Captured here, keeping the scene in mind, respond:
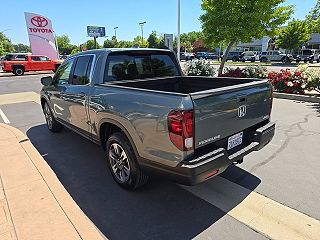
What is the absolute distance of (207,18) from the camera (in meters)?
13.0

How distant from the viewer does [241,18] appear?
11984 millimetres

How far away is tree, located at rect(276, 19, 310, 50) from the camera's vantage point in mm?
33562

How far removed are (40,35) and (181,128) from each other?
33.9 m

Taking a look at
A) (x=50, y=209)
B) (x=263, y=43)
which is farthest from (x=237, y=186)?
(x=263, y=43)

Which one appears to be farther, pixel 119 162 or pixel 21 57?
pixel 21 57

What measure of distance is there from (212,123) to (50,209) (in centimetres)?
219

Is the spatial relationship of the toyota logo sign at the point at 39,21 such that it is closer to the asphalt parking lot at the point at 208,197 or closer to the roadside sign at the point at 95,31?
the roadside sign at the point at 95,31

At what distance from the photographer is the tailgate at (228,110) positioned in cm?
253

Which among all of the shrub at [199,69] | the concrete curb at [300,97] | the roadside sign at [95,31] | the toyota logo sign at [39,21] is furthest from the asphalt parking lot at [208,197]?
the roadside sign at [95,31]

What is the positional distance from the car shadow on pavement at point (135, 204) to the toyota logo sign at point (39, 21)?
31.8 m

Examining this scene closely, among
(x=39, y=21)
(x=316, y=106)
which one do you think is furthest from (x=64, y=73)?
(x=39, y=21)

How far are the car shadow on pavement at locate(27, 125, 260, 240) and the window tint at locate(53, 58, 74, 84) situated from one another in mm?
1565

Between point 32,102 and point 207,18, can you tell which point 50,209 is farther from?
point 207,18

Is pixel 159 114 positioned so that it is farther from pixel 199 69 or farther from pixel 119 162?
pixel 199 69
